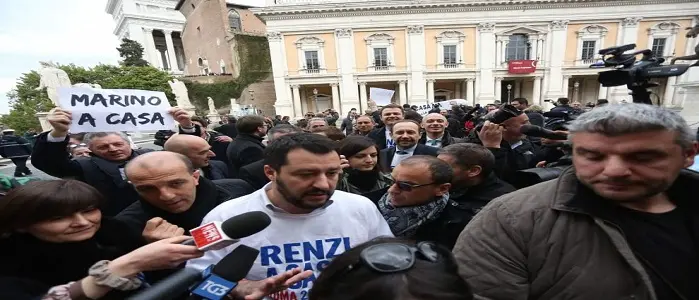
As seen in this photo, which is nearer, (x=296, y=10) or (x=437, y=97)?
(x=296, y=10)

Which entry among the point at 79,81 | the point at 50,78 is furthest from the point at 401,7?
the point at 79,81

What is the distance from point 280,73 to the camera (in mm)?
26578

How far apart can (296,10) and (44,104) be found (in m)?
24.2

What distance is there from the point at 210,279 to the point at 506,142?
2787 mm

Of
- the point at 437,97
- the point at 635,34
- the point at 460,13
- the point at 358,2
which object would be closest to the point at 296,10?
the point at 358,2

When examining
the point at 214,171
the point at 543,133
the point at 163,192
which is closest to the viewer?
the point at 163,192

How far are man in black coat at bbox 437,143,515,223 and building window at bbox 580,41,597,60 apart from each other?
32356mm

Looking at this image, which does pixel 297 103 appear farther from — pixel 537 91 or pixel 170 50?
pixel 170 50

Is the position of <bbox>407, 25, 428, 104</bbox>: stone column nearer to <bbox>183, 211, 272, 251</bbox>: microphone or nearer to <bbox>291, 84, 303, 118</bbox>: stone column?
<bbox>291, 84, 303, 118</bbox>: stone column

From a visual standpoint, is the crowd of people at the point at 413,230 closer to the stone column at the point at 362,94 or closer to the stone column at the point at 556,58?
the stone column at the point at 362,94

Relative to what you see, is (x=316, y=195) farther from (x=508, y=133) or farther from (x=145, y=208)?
(x=508, y=133)

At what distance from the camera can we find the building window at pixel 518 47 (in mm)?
26719

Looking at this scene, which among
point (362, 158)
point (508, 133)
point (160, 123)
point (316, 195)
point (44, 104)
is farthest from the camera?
point (44, 104)

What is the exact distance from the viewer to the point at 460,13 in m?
26.2
